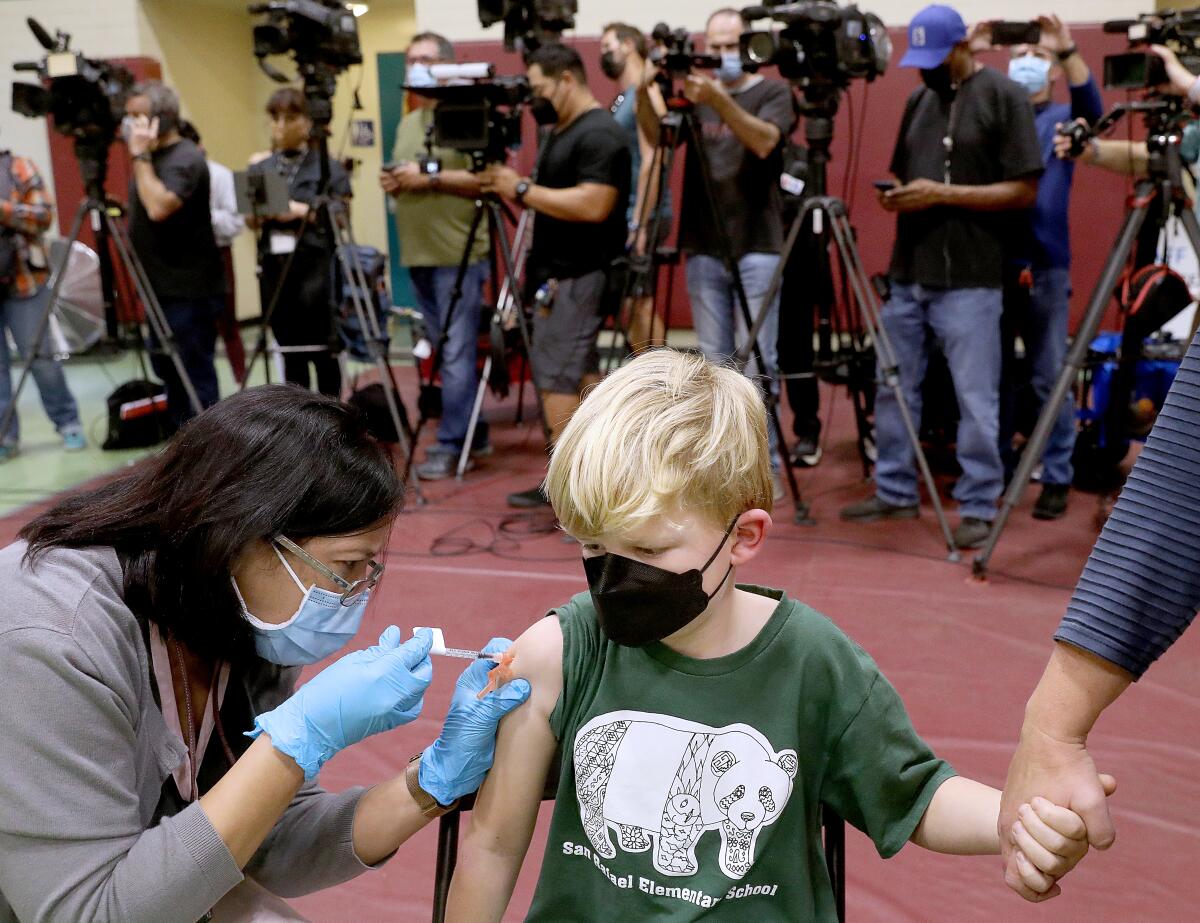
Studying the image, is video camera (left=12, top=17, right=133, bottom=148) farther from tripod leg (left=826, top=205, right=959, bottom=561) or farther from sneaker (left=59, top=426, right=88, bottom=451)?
tripod leg (left=826, top=205, right=959, bottom=561)

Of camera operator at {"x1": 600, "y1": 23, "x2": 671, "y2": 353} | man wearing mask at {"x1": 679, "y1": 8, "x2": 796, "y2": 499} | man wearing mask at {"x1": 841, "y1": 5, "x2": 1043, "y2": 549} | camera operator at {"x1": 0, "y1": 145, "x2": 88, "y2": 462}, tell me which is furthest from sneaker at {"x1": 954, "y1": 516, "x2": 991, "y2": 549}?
camera operator at {"x1": 0, "y1": 145, "x2": 88, "y2": 462}

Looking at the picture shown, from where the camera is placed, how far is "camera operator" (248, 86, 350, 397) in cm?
473

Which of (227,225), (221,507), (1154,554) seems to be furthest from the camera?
(227,225)

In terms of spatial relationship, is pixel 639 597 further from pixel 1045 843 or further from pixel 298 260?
pixel 298 260

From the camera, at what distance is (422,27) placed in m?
7.73

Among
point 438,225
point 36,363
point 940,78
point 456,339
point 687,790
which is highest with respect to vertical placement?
point 940,78

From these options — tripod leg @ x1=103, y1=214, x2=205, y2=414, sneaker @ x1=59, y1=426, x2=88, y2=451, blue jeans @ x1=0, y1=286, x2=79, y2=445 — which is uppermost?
tripod leg @ x1=103, y1=214, x2=205, y2=414

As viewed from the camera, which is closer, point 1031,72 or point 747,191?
point 1031,72

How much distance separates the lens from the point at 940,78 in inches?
146

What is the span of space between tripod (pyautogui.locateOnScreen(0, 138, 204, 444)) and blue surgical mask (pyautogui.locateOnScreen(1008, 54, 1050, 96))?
3.28 m

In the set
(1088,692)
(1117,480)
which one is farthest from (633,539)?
(1117,480)

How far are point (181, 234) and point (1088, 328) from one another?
11.7ft

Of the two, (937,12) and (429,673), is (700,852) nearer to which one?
(429,673)

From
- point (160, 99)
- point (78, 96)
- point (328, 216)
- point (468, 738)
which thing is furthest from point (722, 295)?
point (468, 738)
